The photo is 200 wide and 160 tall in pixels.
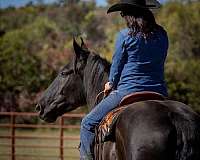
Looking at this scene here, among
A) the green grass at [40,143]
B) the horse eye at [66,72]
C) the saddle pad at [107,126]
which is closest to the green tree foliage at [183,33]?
the green grass at [40,143]

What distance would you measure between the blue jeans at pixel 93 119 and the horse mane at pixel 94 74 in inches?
23.9

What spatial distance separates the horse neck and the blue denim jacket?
2.77 feet

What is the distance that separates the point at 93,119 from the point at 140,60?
27.7 inches

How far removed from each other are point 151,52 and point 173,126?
2.86ft

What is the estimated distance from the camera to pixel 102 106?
475 centimetres

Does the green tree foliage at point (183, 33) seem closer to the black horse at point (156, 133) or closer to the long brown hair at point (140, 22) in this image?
the long brown hair at point (140, 22)

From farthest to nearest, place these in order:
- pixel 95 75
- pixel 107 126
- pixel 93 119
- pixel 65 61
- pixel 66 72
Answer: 1. pixel 65 61
2. pixel 66 72
3. pixel 95 75
4. pixel 93 119
5. pixel 107 126

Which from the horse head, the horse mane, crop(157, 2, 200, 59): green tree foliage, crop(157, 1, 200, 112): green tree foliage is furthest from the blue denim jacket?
crop(157, 2, 200, 59): green tree foliage

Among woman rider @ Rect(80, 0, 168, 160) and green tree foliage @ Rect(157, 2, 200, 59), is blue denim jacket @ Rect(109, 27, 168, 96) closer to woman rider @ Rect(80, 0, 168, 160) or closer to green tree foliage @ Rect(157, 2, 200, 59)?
woman rider @ Rect(80, 0, 168, 160)

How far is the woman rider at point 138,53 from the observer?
4.47 meters

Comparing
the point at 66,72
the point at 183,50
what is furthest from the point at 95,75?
the point at 183,50

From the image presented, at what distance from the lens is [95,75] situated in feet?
17.9

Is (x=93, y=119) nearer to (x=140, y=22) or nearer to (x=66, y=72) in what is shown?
(x=140, y=22)

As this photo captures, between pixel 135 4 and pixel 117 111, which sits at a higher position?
pixel 135 4
